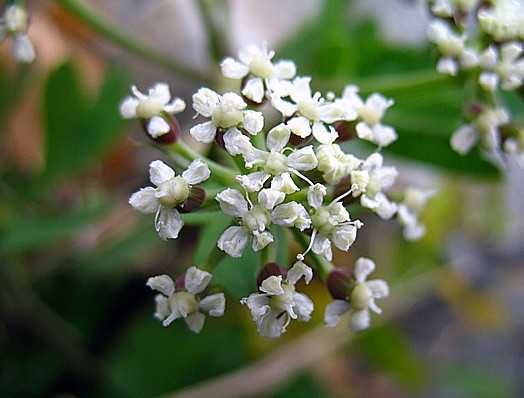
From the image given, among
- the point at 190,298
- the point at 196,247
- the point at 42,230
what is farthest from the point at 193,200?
the point at 196,247

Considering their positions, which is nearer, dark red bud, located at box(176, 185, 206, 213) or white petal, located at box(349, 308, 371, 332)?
dark red bud, located at box(176, 185, 206, 213)

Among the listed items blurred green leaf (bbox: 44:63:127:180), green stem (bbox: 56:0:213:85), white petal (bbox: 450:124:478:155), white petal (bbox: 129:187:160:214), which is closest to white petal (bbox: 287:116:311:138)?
white petal (bbox: 129:187:160:214)

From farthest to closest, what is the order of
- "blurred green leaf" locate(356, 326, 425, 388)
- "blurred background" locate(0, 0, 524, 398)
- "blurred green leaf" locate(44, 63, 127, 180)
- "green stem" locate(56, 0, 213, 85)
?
1. "blurred green leaf" locate(356, 326, 425, 388)
2. "blurred green leaf" locate(44, 63, 127, 180)
3. "blurred background" locate(0, 0, 524, 398)
4. "green stem" locate(56, 0, 213, 85)

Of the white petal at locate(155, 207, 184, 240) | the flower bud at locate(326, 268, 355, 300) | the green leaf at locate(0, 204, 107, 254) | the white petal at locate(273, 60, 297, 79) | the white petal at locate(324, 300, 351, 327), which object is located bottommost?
the green leaf at locate(0, 204, 107, 254)

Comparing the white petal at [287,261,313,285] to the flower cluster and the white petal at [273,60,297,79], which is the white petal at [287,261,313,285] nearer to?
the white petal at [273,60,297,79]

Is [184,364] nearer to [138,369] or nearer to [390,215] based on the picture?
[138,369]

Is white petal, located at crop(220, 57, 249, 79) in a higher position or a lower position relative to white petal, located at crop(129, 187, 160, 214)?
higher

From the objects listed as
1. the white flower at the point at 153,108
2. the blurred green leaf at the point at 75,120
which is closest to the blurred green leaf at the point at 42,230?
the blurred green leaf at the point at 75,120
